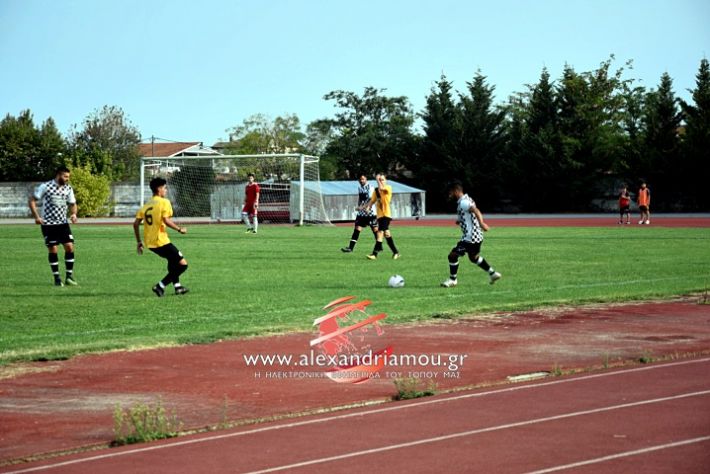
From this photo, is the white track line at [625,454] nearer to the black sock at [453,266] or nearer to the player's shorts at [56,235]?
the black sock at [453,266]

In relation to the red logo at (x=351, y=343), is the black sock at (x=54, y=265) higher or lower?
higher

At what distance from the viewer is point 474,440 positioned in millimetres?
7137

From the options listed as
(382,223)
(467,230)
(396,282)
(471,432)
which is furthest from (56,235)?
(471,432)

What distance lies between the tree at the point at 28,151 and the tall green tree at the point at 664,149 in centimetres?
4251

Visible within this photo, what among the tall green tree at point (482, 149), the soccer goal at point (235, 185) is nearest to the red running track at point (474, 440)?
the soccer goal at point (235, 185)

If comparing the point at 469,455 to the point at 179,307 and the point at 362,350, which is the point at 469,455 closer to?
the point at 362,350

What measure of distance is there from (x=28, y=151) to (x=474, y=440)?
78797 millimetres

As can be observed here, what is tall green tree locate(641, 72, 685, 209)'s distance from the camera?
219 ft

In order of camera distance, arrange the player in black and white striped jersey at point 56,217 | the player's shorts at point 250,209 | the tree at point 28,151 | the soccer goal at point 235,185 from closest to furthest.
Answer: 1. the player in black and white striped jersey at point 56,217
2. the player's shorts at point 250,209
3. the soccer goal at point 235,185
4. the tree at point 28,151

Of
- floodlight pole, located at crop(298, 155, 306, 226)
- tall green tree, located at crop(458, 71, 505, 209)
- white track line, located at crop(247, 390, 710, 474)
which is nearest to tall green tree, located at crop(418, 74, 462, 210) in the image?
tall green tree, located at crop(458, 71, 505, 209)

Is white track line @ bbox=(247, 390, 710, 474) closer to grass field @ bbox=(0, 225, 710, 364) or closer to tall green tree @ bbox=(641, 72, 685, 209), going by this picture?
grass field @ bbox=(0, 225, 710, 364)

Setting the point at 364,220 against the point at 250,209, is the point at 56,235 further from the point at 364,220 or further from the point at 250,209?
the point at 250,209

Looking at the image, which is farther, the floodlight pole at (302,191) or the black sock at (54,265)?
the floodlight pole at (302,191)

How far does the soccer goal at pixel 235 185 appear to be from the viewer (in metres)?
51.2
